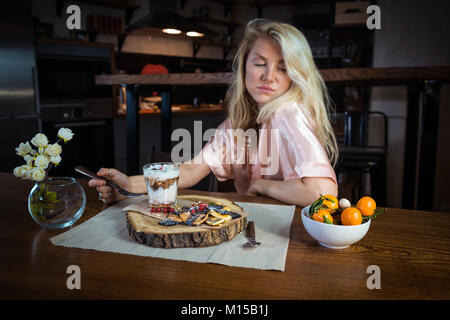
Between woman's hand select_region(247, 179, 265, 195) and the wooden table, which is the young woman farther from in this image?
the wooden table

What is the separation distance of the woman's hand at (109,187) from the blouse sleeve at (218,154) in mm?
442

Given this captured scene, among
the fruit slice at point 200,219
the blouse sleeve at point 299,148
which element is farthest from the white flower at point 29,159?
the blouse sleeve at point 299,148

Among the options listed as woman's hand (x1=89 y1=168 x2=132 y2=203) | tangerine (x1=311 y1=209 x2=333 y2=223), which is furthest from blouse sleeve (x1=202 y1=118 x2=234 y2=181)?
tangerine (x1=311 y1=209 x2=333 y2=223)

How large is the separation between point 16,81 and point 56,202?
11.6 feet

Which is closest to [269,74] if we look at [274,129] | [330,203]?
[274,129]

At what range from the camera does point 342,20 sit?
360 cm

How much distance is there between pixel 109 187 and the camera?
1.10m

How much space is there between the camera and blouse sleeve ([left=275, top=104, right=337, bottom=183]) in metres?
1.16

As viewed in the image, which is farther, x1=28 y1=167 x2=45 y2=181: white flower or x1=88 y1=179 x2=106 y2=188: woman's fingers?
x1=88 y1=179 x2=106 y2=188: woman's fingers

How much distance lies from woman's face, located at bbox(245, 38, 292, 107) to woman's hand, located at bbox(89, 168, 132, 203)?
0.60 metres

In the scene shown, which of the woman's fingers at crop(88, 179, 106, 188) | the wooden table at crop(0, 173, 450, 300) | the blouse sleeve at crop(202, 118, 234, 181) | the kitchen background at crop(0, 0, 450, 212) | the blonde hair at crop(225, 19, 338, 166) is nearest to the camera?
the wooden table at crop(0, 173, 450, 300)

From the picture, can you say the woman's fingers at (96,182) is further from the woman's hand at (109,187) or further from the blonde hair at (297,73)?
the blonde hair at (297,73)

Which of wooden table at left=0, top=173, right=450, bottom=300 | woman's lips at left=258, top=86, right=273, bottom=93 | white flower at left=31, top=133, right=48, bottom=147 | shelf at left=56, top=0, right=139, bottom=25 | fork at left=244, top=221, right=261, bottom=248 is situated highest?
shelf at left=56, top=0, right=139, bottom=25

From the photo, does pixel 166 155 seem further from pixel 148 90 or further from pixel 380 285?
pixel 380 285
